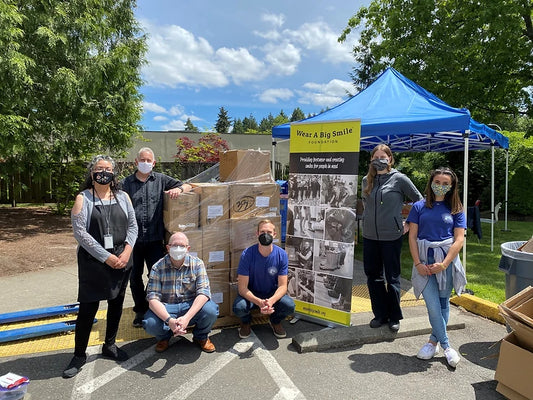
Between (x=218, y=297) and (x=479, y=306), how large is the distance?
3135mm

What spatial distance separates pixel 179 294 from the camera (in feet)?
Answer: 11.6

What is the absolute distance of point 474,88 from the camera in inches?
400

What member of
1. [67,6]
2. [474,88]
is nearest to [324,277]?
[474,88]

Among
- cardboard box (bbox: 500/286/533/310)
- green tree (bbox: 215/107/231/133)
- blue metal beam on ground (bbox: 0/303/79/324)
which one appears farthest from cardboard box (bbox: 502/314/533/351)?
green tree (bbox: 215/107/231/133)

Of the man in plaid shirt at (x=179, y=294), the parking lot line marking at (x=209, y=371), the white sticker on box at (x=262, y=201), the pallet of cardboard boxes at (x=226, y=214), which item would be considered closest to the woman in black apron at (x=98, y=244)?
the man in plaid shirt at (x=179, y=294)

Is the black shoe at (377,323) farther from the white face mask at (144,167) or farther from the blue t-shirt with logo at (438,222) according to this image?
the white face mask at (144,167)

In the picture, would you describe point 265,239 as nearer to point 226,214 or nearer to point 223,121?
point 226,214

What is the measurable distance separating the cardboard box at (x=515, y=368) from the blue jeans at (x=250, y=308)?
1.84 m

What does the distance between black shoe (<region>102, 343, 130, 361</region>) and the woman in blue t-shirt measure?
2681 mm

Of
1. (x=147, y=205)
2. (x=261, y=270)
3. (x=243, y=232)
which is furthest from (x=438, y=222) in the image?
(x=147, y=205)

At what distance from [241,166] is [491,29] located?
29.4 ft

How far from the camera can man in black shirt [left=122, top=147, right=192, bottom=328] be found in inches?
153

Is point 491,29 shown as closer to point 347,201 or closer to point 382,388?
point 347,201

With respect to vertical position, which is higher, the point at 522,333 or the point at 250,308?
the point at 522,333
